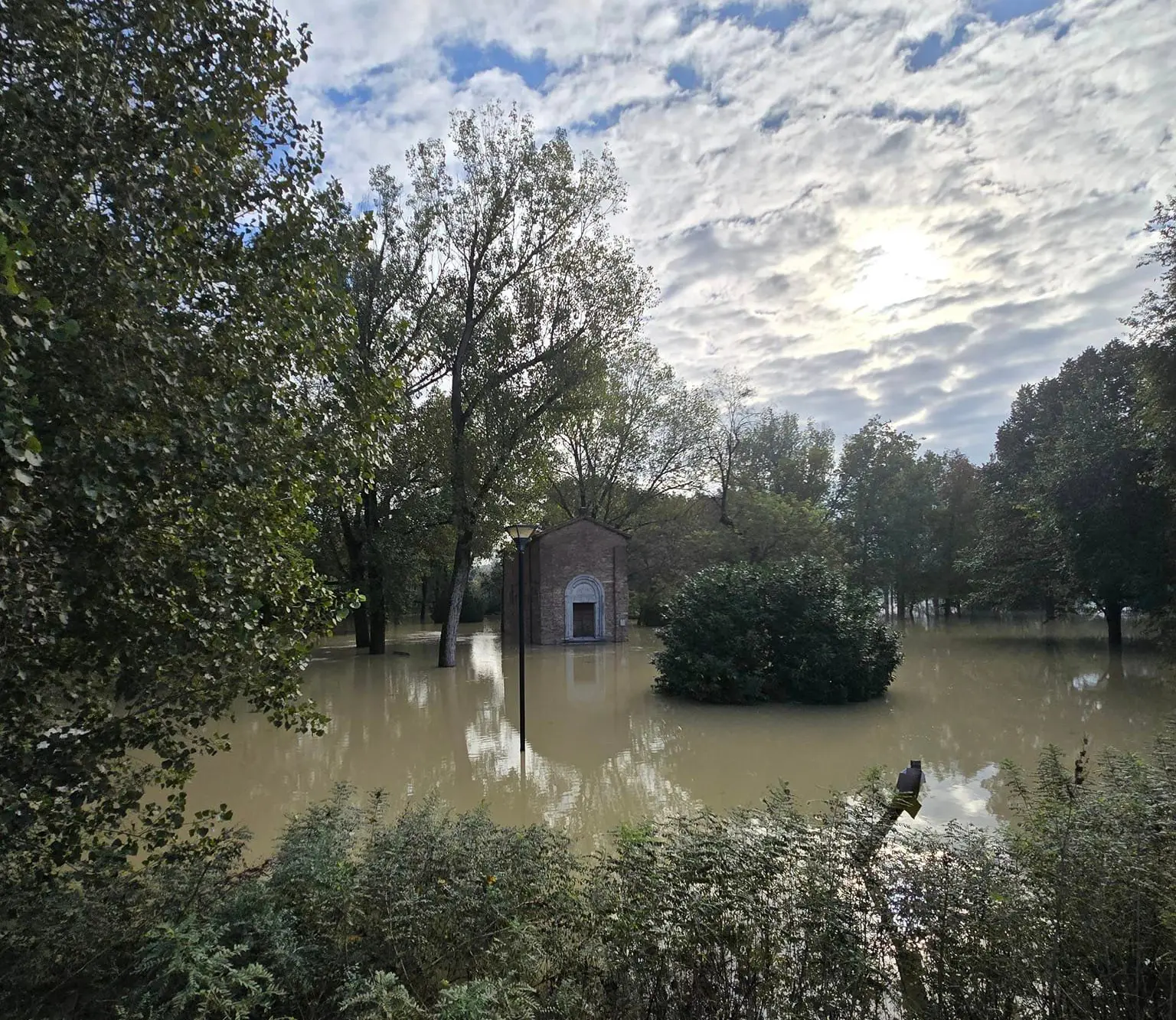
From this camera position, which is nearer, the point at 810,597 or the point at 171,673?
the point at 171,673

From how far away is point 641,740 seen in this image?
1162 cm

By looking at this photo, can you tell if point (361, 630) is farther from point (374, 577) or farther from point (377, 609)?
point (374, 577)

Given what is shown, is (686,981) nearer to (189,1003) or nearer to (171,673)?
(189,1003)

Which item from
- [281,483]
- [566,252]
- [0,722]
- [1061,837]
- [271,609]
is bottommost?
[1061,837]

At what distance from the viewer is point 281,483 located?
4.36 metres

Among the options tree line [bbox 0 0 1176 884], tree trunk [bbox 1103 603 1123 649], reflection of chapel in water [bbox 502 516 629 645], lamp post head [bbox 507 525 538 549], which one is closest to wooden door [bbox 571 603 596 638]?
reflection of chapel in water [bbox 502 516 629 645]

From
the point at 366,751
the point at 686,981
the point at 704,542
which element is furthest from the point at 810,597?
the point at 704,542

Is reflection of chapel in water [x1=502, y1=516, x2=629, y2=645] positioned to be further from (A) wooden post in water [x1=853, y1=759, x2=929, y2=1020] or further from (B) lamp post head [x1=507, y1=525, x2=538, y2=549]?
(A) wooden post in water [x1=853, y1=759, x2=929, y2=1020]

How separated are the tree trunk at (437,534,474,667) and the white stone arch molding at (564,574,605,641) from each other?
26.0ft

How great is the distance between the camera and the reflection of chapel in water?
29.1m

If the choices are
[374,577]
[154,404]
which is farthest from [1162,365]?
[374,577]

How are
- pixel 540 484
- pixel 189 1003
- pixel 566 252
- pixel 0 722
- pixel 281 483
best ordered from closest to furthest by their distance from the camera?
1. pixel 189 1003
2. pixel 0 722
3. pixel 281 483
4. pixel 566 252
5. pixel 540 484

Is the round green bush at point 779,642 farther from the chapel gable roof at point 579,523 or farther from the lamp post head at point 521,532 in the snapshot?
the chapel gable roof at point 579,523

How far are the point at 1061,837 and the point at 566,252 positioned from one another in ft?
66.9
